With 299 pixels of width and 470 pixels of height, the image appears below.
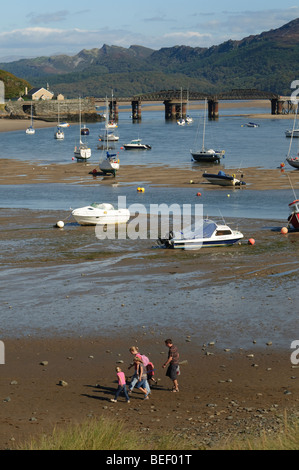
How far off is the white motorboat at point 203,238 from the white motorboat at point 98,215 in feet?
22.4

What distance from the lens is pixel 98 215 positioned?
43.0 meters

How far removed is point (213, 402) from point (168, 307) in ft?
28.1

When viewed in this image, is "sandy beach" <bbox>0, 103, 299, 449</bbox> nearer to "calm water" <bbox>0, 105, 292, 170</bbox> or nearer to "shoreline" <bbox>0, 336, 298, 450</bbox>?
"shoreline" <bbox>0, 336, 298, 450</bbox>

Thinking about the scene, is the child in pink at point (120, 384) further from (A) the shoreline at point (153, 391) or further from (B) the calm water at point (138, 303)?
(B) the calm water at point (138, 303)

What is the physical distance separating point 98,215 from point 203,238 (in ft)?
27.4

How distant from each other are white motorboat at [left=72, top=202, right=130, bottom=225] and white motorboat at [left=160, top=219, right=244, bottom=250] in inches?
268

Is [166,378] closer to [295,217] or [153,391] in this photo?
[153,391]

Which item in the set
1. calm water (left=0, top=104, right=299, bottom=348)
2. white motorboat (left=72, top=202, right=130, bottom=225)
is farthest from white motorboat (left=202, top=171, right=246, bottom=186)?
calm water (left=0, top=104, right=299, bottom=348)

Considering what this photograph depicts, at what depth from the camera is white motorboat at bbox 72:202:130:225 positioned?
42875 millimetres

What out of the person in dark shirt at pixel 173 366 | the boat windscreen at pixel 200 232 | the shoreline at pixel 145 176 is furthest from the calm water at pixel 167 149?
the person in dark shirt at pixel 173 366

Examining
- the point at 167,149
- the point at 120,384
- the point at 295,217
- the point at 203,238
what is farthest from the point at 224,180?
the point at 120,384

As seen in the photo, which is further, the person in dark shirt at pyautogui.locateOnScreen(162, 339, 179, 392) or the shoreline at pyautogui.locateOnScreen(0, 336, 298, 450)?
the person in dark shirt at pyautogui.locateOnScreen(162, 339, 179, 392)

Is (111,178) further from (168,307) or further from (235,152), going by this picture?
(168,307)

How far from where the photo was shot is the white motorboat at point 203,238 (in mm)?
36688
